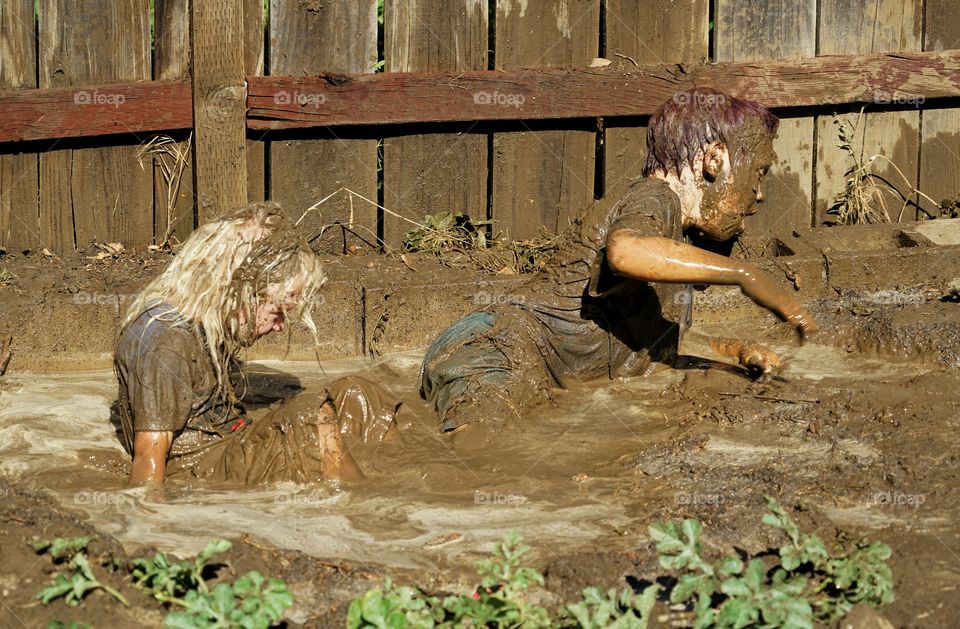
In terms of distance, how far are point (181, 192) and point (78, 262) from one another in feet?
2.49

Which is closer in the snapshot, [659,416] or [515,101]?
[659,416]

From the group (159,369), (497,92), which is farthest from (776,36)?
(159,369)

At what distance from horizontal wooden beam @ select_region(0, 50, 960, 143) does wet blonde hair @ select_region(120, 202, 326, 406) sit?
2.51 meters

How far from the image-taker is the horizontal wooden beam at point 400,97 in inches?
291

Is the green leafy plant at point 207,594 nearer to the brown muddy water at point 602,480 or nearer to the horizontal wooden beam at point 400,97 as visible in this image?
the brown muddy water at point 602,480

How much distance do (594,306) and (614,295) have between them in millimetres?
118

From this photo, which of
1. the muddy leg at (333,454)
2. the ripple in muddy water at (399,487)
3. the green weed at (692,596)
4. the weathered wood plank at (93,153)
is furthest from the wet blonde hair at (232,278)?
the weathered wood plank at (93,153)

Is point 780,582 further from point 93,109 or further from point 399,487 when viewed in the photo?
point 93,109

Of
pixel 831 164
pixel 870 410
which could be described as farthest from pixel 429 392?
pixel 831 164

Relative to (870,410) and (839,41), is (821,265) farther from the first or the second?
(870,410)

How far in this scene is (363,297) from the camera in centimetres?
709

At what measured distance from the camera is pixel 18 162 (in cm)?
757

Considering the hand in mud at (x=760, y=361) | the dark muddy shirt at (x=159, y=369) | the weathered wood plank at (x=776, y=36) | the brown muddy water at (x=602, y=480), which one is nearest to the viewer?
the brown muddy water at (x=602, y=480)

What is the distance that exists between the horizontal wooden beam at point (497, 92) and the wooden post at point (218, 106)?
13 centimetres
